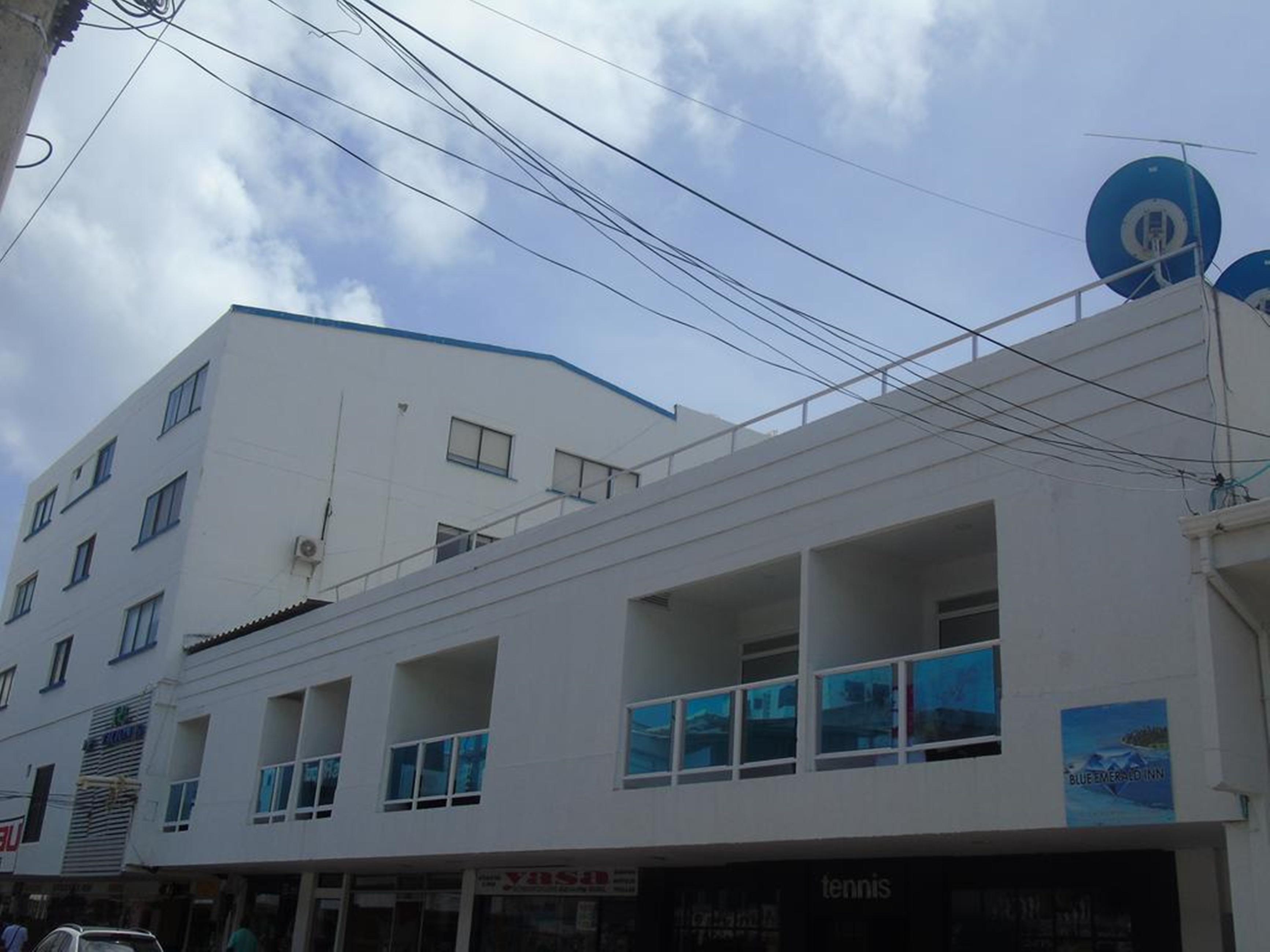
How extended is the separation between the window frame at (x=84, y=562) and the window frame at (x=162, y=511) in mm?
3845

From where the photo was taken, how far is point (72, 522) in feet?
115

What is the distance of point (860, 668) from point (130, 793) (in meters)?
18.2

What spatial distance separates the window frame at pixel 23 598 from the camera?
36.8 meters

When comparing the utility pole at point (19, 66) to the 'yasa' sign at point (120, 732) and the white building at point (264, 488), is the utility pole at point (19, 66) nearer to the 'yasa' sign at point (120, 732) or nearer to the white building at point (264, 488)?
the white building at point (264, 488)

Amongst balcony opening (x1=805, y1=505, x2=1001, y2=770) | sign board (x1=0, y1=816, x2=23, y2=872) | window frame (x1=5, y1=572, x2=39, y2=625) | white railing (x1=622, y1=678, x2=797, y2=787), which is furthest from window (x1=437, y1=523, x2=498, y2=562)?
balcony opening (x1=805, y1=505, x2=1001, y2=770)

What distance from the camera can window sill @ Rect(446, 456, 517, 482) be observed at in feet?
99.2

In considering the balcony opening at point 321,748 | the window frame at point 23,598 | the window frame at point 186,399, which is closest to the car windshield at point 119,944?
the balcony opening at point 321,748

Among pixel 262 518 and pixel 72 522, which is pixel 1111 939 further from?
pixel 72 522

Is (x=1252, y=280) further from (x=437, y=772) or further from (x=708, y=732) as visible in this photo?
(x=437, y=772)

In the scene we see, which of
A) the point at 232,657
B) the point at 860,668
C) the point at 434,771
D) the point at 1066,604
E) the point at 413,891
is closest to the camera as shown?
the point at 1066,604

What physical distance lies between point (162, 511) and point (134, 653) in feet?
10.1

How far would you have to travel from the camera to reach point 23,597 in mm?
37781

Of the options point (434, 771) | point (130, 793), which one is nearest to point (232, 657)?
point (130, 793)

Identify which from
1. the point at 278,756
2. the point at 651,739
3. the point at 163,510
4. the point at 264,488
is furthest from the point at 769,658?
the point at 163,510
